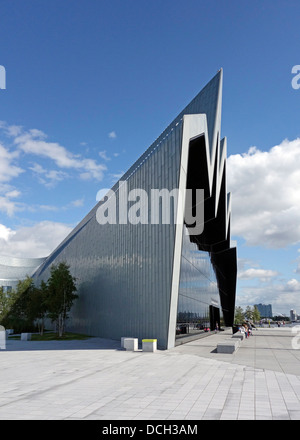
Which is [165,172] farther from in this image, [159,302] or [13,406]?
[13,406]

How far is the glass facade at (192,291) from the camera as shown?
906 inches

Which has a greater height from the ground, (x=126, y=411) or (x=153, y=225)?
(x=153, y=225)

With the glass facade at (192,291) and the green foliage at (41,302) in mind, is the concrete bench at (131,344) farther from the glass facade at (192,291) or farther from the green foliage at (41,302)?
the green foliage at (41,302)

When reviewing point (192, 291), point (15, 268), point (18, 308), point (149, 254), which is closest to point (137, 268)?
point (149, 254)

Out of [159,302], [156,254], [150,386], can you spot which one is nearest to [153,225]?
[156,254]

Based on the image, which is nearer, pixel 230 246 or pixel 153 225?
pixel 153 225

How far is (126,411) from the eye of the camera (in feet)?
21.5

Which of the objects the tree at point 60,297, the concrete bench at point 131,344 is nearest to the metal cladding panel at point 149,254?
the concrete bench at point 131,344

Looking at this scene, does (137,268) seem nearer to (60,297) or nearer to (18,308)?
(60,297)

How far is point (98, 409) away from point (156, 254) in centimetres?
1318

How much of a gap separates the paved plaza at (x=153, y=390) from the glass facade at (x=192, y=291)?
9.21 meters

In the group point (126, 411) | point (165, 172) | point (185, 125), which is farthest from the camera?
point (165, 172)

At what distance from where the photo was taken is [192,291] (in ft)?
91.6
